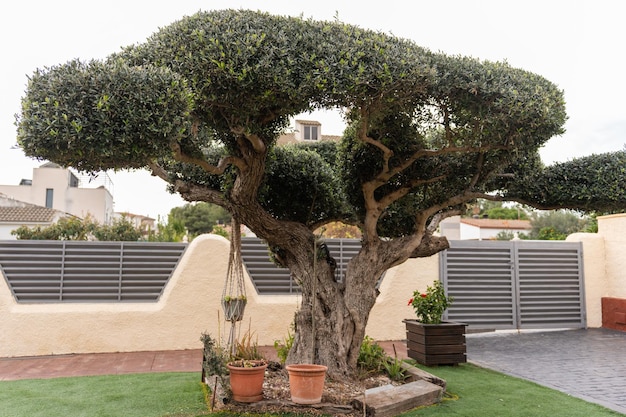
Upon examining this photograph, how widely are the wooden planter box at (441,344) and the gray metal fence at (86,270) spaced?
4.99 meters

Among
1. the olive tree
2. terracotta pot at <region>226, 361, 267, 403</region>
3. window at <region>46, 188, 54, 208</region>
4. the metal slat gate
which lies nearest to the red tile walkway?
the metal slat gate

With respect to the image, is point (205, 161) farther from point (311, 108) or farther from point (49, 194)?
point (49, 194)

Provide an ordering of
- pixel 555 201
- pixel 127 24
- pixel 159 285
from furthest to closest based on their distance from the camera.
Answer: pixel 159 285
pixel 127 24
pixel 555 201

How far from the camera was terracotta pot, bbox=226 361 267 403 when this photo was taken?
5223mm

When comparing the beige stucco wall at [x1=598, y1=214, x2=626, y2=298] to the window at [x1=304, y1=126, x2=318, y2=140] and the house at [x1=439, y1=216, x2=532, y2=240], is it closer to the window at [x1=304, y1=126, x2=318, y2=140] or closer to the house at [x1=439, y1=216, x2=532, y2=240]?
the window at [x1=304, y1=126, x2=318, y2=140]

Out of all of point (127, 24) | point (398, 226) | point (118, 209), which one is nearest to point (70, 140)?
point (127, 24)

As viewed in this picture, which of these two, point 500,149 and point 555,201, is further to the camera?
point 555,201

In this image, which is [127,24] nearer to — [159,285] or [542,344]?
[159,285]

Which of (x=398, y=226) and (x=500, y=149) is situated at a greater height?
(x=500, y=149)

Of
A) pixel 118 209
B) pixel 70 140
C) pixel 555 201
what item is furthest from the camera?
pixel 118 209

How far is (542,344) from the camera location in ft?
32.1

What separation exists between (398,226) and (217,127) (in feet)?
11.1

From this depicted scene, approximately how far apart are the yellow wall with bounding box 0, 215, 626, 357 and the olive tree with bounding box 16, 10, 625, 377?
2.84m

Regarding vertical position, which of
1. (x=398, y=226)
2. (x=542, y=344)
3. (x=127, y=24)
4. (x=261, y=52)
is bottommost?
(x=542, y=344)
